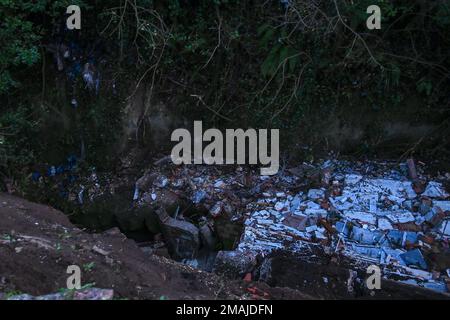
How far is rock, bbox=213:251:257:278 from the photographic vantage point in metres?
4.84

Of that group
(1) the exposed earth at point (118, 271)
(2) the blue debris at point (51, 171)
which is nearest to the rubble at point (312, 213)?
(1) the exposed earth at point (118, 271)

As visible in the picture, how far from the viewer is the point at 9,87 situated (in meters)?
6.15

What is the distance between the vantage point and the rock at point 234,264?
484 cm

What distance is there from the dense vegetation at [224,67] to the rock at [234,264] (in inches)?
91.6

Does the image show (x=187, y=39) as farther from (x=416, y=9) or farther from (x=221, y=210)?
(x=416, y=9)

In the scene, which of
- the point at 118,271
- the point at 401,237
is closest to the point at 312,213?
the point at 401,237

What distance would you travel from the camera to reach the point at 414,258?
496 centimetres

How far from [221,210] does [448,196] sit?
3.17 meters

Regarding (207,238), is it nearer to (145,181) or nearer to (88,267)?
(145,181)

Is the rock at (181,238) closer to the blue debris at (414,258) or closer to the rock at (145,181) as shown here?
the rock at (145,181)

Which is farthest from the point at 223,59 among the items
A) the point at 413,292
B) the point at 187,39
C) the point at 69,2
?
the point at 413,292

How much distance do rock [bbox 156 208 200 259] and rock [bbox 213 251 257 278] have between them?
72 cm
